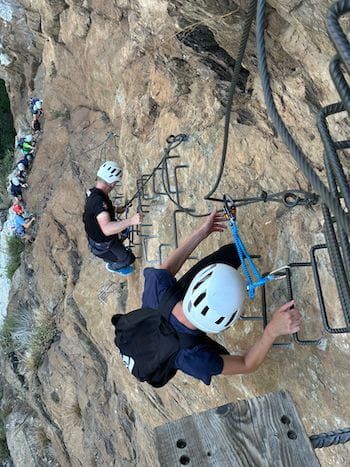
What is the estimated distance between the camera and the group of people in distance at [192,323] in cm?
288

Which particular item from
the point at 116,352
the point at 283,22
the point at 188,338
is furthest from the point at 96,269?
the point at 283,22

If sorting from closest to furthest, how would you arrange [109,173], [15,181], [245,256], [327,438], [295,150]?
[295,150], [327,438], [245,256], [109,173], [15,181]

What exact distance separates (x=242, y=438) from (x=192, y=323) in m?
1.36

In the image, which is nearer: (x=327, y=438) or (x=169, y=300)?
(x=327, y=438)

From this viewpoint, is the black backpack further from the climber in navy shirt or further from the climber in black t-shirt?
the climber in black t-shirt

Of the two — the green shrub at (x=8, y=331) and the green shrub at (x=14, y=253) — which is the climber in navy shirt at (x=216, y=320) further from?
the green shrub at (x=14, y=253)

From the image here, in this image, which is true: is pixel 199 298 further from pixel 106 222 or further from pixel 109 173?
pixel 109 173

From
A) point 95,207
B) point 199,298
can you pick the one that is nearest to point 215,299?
point 199,298

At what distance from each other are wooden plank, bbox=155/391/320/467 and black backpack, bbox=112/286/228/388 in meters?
1.35

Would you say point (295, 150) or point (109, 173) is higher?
point (109, 173)

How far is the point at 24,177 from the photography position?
43.7 ft

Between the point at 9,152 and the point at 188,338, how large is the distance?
56.7 ft

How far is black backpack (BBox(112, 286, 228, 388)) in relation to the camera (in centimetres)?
302

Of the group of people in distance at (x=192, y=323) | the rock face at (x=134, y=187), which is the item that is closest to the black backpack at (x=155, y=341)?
the group of people in distance at (x=192, y=323)
